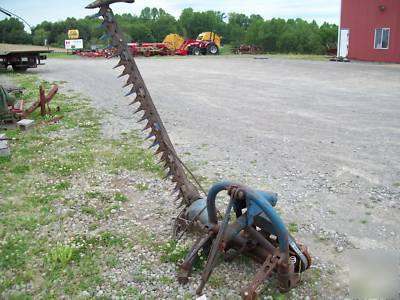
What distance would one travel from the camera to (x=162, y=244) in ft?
14.0

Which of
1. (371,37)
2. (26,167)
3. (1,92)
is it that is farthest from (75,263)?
(371,37)

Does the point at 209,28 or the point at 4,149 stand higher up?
the point at 209,28

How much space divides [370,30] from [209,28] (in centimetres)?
3983

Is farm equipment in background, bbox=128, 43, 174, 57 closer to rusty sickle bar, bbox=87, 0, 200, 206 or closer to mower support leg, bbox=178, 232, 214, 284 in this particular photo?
rusty sickle bar, bbox=87, 0, 200, 206

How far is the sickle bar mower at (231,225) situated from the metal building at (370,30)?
72.2 ft

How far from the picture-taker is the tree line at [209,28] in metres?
41.8

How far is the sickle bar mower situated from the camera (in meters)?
3.29

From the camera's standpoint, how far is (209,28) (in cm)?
6209

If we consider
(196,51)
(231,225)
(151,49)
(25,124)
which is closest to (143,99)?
(231,225)

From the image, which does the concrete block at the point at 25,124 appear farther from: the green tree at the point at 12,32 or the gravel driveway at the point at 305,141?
the green tree at the point at 12,32

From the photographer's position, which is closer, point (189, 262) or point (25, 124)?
point (189, 262)

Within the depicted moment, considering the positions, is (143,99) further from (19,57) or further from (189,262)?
(19,57)

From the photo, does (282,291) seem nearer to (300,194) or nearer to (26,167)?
(300,194)

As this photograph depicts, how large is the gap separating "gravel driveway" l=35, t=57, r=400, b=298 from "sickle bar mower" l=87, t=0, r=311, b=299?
2.06 feet
